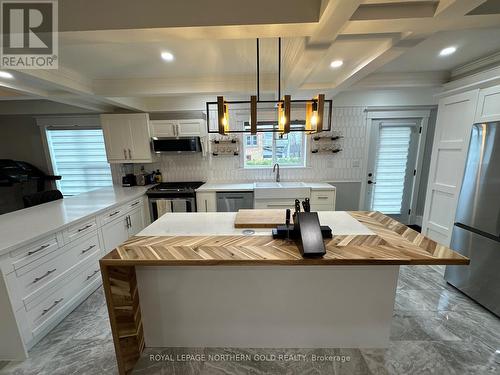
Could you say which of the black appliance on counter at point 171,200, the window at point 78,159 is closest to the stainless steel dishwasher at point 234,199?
the black appliance on counter at point 171,200

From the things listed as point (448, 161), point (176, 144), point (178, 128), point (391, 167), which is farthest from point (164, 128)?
point (391, 167)

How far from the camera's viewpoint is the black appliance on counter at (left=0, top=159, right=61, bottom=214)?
3.37 m

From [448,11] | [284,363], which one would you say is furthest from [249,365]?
[448,11]

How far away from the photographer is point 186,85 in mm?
2746

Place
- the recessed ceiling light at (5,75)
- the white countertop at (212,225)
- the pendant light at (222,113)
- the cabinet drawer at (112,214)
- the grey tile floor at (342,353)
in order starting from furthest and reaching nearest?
1. the cabinet drawer at (112,214)
2. the recessed ceiling light at (5,75)
3. the white countertop at (212,225)
4. the grey tile floor at (342,353)
5. the pendant light at (222,113)

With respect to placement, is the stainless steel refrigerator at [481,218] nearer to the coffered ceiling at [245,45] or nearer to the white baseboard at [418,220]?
the coffered ceiling at [245,45]

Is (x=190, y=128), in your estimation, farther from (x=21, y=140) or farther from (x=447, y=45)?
(x=447, y=45)

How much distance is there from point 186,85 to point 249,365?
3.06 metres

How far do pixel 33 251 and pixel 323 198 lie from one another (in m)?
3.56

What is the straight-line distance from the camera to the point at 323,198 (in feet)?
11.7

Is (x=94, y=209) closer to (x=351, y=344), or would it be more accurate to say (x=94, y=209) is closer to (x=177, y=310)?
(x=177, y=310)

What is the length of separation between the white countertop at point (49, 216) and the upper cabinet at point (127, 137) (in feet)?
2.33

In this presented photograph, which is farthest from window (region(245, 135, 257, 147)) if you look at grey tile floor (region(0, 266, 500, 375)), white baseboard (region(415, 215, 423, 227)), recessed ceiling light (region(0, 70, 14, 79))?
white baseboard (region(415, 215, 423, 227))

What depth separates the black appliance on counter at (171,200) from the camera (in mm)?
3494
